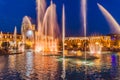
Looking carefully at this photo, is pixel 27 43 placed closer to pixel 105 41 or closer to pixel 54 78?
pixel 105 41

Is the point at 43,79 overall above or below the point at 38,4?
below

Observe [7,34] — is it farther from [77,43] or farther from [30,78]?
[30,78]

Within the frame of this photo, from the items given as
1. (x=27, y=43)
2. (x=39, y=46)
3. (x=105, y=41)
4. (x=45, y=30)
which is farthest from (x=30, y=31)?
(x=45, y=30)

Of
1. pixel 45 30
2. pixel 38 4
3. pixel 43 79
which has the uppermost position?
pixel 38 4

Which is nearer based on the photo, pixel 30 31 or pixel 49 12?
pixel 49 12

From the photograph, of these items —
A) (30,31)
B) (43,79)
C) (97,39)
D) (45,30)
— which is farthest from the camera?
(97,39)

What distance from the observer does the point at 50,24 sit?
211ft

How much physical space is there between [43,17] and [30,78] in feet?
134

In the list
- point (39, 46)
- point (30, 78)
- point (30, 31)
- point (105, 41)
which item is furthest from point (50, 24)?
point (105, 41)

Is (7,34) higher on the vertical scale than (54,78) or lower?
higher

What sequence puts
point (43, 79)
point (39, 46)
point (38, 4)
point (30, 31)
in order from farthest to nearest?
point (30, 31) < point (39, 46) < point (38, 4) < point (43, 79)

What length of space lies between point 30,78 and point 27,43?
13057cm

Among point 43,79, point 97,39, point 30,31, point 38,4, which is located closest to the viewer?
point 43,79

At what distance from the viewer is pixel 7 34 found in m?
158
